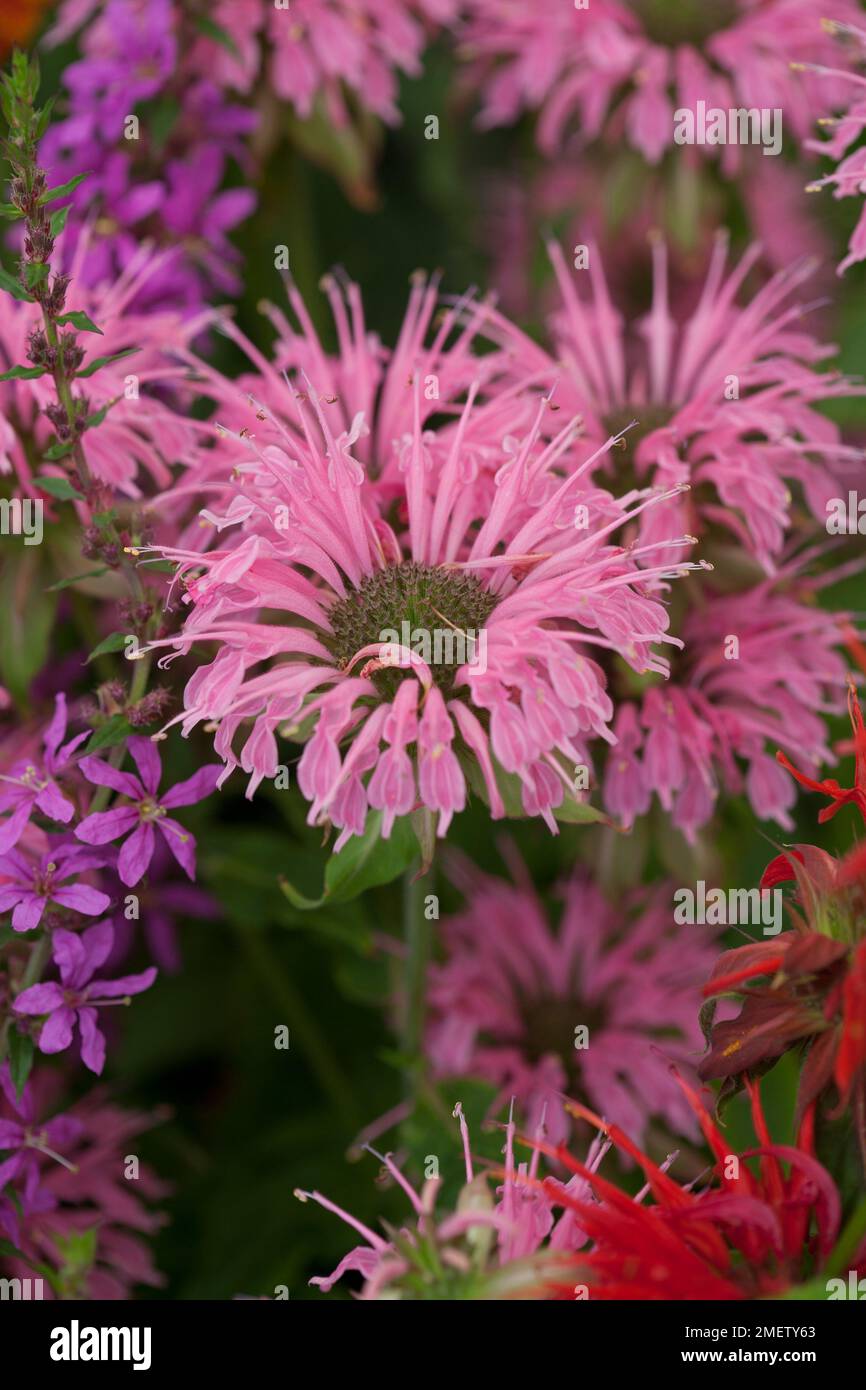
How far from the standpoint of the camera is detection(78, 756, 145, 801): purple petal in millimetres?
497

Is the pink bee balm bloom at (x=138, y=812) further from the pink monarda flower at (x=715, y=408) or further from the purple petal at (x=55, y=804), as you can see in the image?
the pink monarda flower at (x=715, y=408)

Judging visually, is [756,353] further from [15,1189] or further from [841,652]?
[15,1189]

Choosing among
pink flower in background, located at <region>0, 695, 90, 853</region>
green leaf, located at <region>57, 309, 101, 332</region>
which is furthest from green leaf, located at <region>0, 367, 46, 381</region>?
pink flower in background, located at <region>0, 695, 90, 853</region>

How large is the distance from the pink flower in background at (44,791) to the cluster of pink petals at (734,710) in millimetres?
212

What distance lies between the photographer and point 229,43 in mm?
709

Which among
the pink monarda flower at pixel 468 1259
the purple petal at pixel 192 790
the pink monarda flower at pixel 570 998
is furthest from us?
the pink monarda flower at pixel 570 998

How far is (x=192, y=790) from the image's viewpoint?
20.3 inches

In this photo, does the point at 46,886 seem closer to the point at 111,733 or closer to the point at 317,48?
the point at 111,733

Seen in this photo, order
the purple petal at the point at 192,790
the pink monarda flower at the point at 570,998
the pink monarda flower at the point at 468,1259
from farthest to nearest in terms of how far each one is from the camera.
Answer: the pink monarda flower at the point at 570,998, the purple petal at the point at 192,790, the pink monarda flower at the point at 468,1259

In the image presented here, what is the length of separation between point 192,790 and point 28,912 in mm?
69

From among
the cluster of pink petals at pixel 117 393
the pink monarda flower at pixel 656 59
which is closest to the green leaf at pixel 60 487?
the cluster of pink petals at pixel 117 393

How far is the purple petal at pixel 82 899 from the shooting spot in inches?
19.6

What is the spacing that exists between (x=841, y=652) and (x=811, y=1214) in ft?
1.20
